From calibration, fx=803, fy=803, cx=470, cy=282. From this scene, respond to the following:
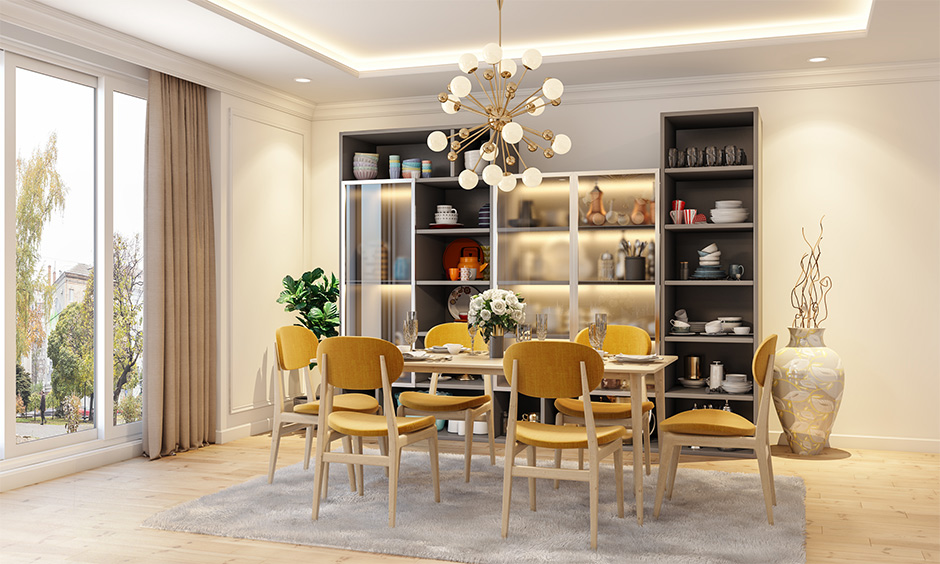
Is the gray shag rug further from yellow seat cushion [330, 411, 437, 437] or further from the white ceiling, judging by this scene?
the white ceiling

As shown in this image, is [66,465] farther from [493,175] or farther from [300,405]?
[493,175]

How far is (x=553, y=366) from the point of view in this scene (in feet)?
11.0

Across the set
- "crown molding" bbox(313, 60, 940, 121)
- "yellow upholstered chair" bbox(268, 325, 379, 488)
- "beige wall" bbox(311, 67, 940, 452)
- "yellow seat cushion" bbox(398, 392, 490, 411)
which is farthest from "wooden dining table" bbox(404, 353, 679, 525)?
"crown molding" bbox(313, 60, 940, 121)

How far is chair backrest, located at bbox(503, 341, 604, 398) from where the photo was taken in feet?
10.8

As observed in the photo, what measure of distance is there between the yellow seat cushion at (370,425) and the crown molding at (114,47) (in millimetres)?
2604

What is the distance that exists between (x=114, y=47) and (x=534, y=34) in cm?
259

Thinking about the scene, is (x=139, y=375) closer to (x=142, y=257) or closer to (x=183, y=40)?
(x=142, y=257)

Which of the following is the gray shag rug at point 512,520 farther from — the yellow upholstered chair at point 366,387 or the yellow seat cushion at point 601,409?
the yellow seat cushion at point 601,409

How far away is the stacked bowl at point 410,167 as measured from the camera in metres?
6.03

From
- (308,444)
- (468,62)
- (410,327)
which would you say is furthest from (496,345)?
(468,62)

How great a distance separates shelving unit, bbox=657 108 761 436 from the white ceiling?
43 cm

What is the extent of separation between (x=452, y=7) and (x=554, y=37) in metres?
0.90

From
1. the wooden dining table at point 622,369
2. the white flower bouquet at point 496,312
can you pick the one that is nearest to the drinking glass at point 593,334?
the wooden dining table at point 622,369

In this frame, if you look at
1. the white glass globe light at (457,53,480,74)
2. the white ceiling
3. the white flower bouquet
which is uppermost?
the white ceiling
